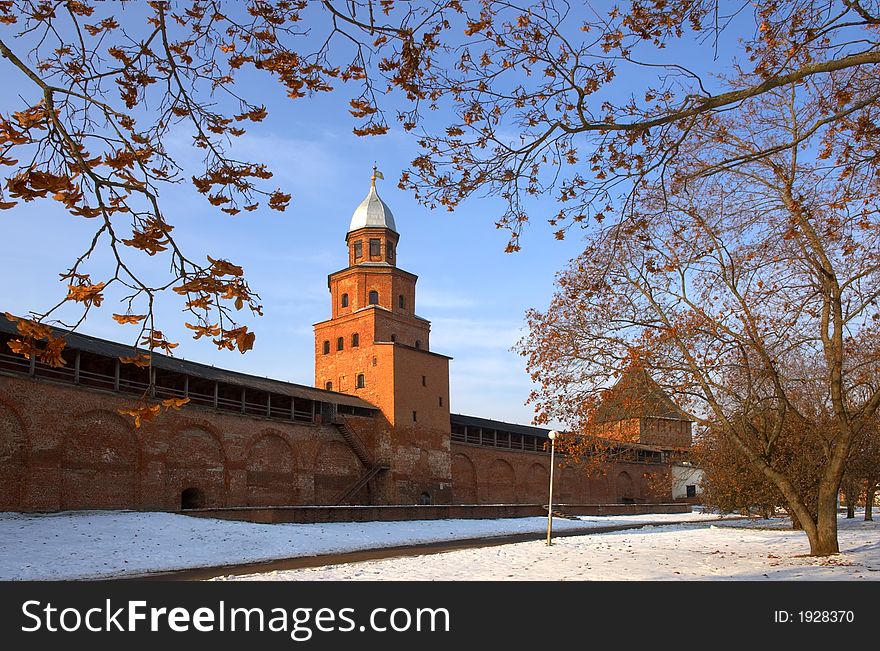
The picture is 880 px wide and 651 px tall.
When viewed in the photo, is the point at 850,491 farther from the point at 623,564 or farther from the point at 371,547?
the point at 623,564

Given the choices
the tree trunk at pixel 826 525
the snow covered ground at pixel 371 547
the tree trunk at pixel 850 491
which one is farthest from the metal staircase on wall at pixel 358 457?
the tree trunk at pixel 826 525

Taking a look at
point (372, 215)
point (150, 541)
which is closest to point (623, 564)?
point (150, 541)

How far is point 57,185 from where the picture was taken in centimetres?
523

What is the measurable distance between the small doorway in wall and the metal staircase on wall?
315 inches

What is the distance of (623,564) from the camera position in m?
14.0

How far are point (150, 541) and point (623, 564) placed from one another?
11960 millimetres

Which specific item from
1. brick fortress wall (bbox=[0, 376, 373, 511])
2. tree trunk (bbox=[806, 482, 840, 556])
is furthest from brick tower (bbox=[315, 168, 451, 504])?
tree trunk (bbox=[806, 482, 840, 556])

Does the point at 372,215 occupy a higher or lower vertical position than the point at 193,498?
higher

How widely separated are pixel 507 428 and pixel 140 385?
2500 cm

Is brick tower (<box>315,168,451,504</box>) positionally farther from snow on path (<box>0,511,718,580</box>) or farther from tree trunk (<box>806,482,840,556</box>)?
tree trunk (<box>806,482,840,556</box>)

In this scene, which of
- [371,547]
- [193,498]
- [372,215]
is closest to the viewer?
[371,547]

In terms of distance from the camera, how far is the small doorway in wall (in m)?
28.3

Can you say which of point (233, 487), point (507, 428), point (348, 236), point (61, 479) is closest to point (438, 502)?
point (507, 428)
